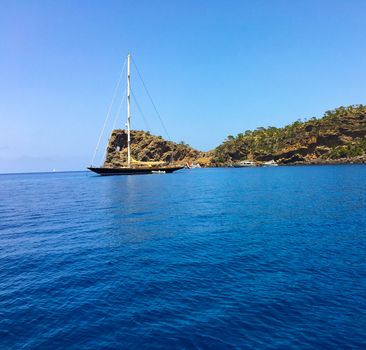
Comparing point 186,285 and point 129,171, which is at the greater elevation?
point 129,171

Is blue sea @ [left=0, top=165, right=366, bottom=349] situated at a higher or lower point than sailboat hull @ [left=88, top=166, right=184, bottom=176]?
lower

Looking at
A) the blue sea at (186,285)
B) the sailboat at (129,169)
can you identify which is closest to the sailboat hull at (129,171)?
the sailboat at (129,169)

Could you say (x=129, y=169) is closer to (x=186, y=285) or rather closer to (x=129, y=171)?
(x=129, y=171)

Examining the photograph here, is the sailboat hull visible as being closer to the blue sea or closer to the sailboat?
the sailboat

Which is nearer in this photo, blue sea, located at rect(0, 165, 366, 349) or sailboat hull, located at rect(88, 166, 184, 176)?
blue sea, located at rect(0, 165, 366, 349)

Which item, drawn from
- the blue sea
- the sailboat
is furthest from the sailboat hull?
the blue sea

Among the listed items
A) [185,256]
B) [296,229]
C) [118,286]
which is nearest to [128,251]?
[185,256]

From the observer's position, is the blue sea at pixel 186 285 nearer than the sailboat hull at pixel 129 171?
Yes

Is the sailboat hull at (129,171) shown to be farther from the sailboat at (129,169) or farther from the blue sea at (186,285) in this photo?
the blue sea at (186,285)

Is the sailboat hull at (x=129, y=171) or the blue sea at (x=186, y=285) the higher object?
the sailboat hull at (x=129, y=171)

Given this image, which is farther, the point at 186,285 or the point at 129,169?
the point at 129,169

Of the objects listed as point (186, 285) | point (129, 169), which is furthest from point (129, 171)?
point (186, 285)

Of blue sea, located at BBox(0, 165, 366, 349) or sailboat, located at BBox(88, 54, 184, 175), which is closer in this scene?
blue sea, located at BBox(0, 165, 366, 349)

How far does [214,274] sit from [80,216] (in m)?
24.5
